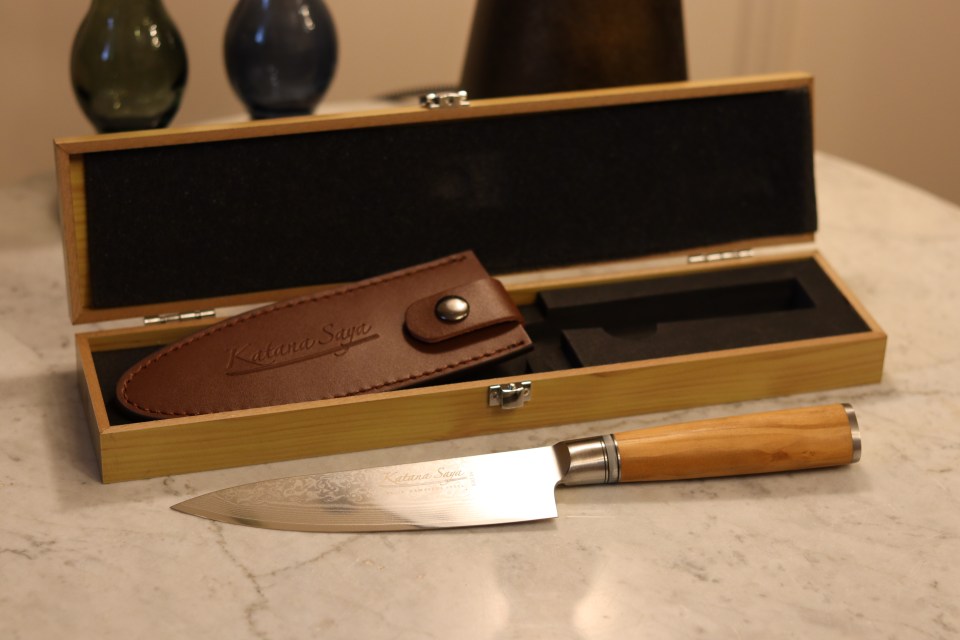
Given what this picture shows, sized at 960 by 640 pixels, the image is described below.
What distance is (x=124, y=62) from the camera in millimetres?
1318

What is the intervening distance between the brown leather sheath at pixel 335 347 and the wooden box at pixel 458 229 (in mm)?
28

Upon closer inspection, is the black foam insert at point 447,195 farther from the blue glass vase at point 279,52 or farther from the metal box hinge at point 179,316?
the blue glass vase at point 279,52

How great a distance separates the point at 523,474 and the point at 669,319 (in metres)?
0.39

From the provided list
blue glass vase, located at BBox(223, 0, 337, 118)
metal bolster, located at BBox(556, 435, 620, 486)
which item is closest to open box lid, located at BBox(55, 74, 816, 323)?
blue glass vase, located at BBox(223, 0, 337, 118)

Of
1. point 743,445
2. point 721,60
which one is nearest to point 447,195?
point 743,445

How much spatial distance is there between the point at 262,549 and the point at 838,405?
1.78 feet

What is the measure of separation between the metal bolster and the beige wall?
4.54 ft

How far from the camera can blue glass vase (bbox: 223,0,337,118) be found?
4.57 feet

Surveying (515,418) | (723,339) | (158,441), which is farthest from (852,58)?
(158,441)

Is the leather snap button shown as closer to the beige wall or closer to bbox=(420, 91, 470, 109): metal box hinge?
bbox=(420, 91, 470, 109): metal box hinge

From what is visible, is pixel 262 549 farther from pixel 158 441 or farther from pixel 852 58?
pixel 852 58

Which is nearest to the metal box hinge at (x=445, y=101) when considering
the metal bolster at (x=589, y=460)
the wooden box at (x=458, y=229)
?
the wooden box at (x=458, y=229)

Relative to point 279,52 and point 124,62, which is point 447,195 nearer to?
point 279,52

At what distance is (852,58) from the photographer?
2350mm
